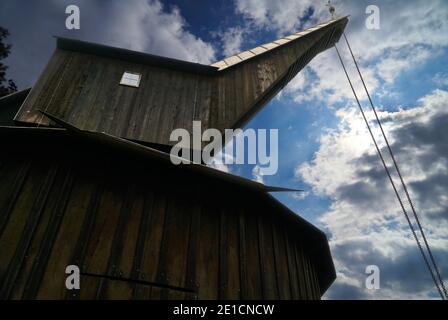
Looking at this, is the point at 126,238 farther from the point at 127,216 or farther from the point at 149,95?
the point at 149,95

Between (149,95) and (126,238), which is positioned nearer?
(126,238)

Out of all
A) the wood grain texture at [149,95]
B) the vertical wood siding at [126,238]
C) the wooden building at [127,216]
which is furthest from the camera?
the wood grain texture at [149,95]

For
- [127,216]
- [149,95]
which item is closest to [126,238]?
[127,216]

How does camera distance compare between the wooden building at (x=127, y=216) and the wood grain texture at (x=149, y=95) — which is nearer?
the wooden building at (x=127, y=216)

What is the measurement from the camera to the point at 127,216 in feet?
15.8

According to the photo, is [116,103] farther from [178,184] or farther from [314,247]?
[314,247]

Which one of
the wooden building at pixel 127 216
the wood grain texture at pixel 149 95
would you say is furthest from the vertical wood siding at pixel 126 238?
the wood grain texture at pixel 149 95

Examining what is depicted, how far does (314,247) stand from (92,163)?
6178 mm

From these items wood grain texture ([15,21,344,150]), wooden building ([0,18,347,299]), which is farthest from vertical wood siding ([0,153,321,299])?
wood grain texture ([15,21,344,150])

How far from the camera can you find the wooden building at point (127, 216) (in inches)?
166

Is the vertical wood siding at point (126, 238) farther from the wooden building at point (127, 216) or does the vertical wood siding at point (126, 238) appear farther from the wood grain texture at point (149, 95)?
the wood grain texture at point (149, 95)

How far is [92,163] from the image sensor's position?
5148 millimetres

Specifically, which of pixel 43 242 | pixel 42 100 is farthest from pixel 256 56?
pixel 43 242
